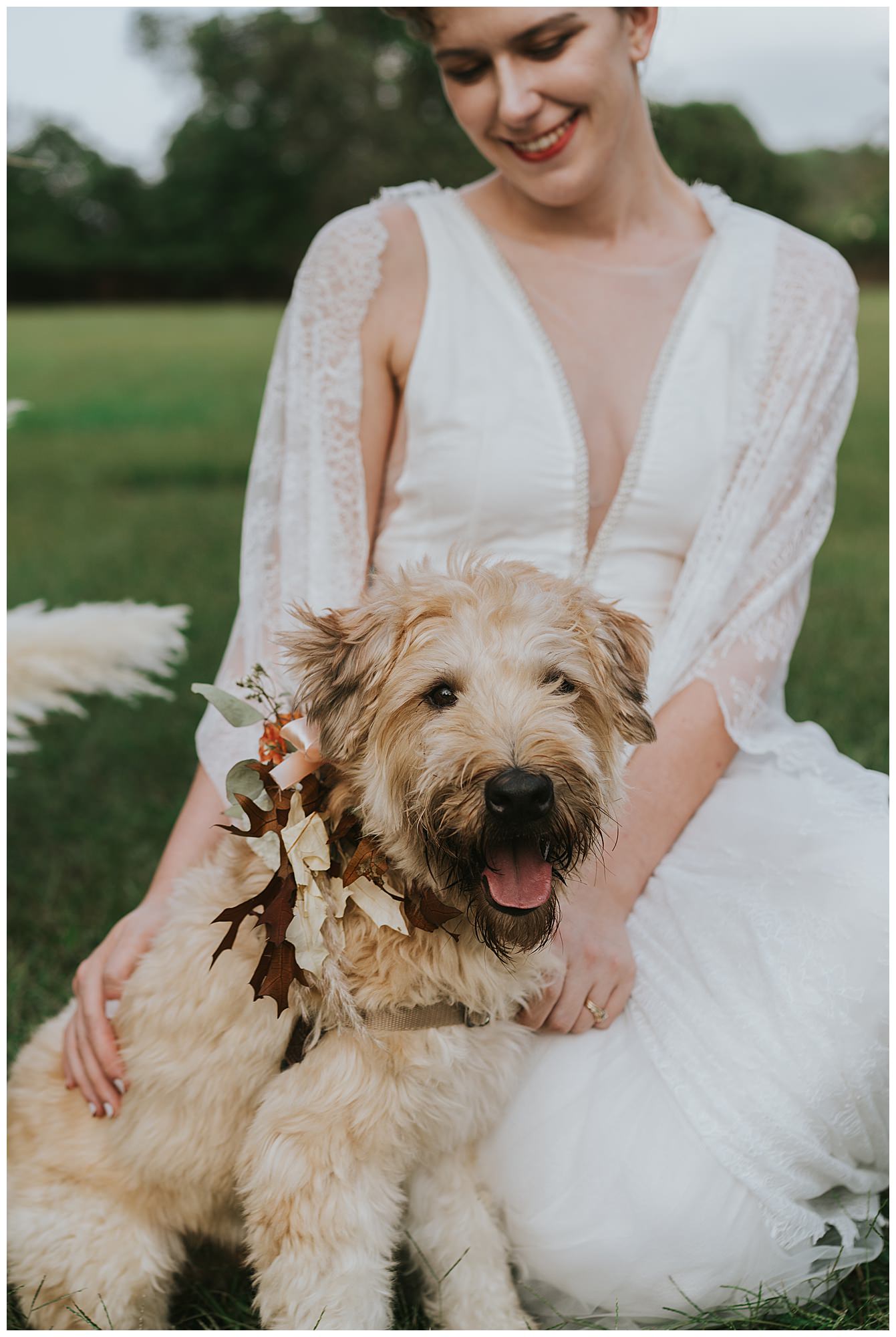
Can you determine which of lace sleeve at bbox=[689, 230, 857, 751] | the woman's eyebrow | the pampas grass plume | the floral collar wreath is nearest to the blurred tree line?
lace sleeve at bbox=[689, 230, 857, 751]

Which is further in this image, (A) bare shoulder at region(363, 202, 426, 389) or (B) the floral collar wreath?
(A) bare shoulder at region(363, 202, 426, 389)

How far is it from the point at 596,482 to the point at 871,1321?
208 centimetres

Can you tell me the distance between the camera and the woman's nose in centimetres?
288

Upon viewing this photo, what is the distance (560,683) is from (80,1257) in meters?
1.59

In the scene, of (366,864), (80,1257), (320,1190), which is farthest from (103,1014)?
(366,864)

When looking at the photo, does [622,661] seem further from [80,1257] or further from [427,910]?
[80,1257]

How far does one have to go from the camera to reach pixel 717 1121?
2617 mm

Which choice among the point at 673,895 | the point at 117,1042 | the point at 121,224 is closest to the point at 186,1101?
the point at 117,1042

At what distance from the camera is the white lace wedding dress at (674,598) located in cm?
262

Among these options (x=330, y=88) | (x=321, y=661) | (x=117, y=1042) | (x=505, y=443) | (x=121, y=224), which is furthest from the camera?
(x=121, y=224)

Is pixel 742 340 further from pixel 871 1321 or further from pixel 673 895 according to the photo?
pixel 871 1321

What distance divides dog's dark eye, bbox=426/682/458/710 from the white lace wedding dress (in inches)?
31.4

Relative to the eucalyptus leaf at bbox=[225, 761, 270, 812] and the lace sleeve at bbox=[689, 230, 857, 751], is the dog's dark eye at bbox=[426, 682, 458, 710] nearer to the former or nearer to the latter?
the eucalyptus leaf at bbox=[225, 761, 270, 812]

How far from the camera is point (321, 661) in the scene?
92.0 inches
